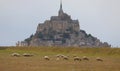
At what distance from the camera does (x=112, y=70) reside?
35.4 meters

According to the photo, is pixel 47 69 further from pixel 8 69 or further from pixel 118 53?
pixel 118 53

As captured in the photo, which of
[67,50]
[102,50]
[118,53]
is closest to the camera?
[118,53]

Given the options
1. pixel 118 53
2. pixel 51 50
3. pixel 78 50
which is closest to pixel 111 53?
pixel 118 53

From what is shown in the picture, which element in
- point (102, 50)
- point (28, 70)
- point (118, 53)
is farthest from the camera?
point (102, 50)

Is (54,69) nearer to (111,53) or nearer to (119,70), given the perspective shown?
(119,70)

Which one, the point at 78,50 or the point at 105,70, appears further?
the point at 78,50

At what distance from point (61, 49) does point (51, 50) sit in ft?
7.44

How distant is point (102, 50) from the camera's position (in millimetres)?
80500

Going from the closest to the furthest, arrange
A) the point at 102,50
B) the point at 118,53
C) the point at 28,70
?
the point at 28,70, the point at 118,53, the point at 102,50

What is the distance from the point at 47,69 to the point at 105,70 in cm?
512

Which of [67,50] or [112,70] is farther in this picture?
[67,50]

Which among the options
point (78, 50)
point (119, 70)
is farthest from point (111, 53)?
point (119, 70)

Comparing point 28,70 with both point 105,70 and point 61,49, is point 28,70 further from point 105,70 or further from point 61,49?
point 61,49

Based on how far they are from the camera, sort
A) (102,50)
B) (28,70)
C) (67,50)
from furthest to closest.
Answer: (67,50), (102,50), (28,70)
